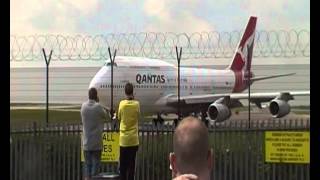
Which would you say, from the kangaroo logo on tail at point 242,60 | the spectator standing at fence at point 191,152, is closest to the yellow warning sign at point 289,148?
the spectator standing at fence at point 191,152

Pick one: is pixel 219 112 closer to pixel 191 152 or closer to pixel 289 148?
pixel 289 148

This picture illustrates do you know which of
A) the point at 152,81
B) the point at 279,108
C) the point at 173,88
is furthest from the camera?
the point at 173,88

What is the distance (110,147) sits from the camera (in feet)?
34.6

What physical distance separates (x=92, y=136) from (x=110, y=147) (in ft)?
3.51

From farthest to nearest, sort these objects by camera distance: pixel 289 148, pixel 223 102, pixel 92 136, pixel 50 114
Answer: pixel 50 114 → pixel 223 102 → pixel 92 136 → pixel 289 148

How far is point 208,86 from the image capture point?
31.9 meters

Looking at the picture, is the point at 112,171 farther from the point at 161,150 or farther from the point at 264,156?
the point at 264,156

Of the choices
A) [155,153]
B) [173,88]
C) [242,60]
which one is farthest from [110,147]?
[242,60]

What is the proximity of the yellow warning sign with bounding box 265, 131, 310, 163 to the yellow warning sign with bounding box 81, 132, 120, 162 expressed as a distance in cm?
239

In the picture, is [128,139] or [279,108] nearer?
[128,139]

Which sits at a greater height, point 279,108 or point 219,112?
point 279,108

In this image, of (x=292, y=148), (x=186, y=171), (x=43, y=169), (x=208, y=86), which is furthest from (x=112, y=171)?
(x=208, y=86)

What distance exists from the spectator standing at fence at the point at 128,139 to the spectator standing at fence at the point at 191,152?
22.0ft
